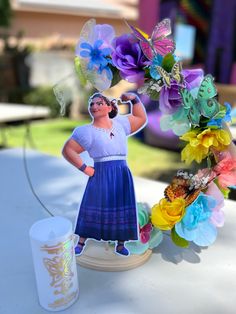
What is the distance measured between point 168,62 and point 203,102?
4.4 inches

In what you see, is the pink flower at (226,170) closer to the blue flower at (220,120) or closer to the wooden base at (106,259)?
the blue flower at (220,120)

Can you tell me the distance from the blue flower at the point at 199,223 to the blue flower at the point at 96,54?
1.21ft

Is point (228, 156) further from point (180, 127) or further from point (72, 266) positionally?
point (72, 266)

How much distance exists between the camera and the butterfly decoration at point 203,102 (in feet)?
2.45

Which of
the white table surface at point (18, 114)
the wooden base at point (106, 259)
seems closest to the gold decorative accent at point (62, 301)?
the wooden base at point (106, 259)

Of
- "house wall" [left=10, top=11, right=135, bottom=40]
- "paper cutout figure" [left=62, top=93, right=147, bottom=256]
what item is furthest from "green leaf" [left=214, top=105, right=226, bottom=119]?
"house wall" [left=10, top=11, right=135, bottom=40]

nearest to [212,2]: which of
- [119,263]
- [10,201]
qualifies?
[10,201]

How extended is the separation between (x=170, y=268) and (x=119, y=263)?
0.12 metres

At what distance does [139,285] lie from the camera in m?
0.77

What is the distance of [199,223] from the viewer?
2.64ft

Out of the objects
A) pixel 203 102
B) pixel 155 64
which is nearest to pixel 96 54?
pixel 155 64

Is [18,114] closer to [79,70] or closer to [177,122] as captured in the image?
[79,70]

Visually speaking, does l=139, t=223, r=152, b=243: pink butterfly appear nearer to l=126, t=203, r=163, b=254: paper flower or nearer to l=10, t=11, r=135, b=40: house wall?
l=126, t=203, r=163, b=254: paper flower

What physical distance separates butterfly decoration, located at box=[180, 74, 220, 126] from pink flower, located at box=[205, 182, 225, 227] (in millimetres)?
160
